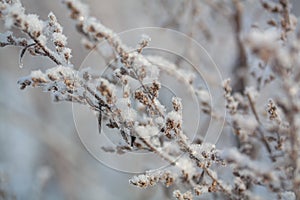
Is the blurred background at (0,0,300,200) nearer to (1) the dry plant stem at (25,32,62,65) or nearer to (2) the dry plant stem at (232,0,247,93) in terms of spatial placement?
(2) the dry plant stem at (232,0,247,93)

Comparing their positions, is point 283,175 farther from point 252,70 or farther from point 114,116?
point 114,116

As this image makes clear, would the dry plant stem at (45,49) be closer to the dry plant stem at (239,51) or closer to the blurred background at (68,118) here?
the blurred background at (68,118)

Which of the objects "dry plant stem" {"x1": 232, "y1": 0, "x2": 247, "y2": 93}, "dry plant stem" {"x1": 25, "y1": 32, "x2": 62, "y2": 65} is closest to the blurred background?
"dry plant stem" {"x1": 232, "y1": 0, "x2": 247, "y2": 93}

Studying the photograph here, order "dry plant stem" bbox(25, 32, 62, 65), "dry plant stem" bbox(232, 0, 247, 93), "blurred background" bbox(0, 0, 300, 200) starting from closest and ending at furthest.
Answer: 1. "dry plant stem" bbox(25, 32, 62, 65)
2. "dry plant stem" bbox(232, 0, 247, 93)
3. "blurred background" bbox(0, 0, 300, 200)

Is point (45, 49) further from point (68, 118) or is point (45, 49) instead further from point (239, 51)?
point (68, 118)

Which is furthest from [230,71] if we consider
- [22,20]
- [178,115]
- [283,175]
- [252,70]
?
[22,20]

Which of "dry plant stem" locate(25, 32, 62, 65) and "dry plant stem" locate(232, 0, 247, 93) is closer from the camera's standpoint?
"dry plant stem" locate(25, 32, 62, 65)

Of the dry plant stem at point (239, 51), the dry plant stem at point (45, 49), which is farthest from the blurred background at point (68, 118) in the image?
the dry plant stem at point (45, 49)

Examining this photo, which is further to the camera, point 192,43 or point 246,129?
point 192,43
